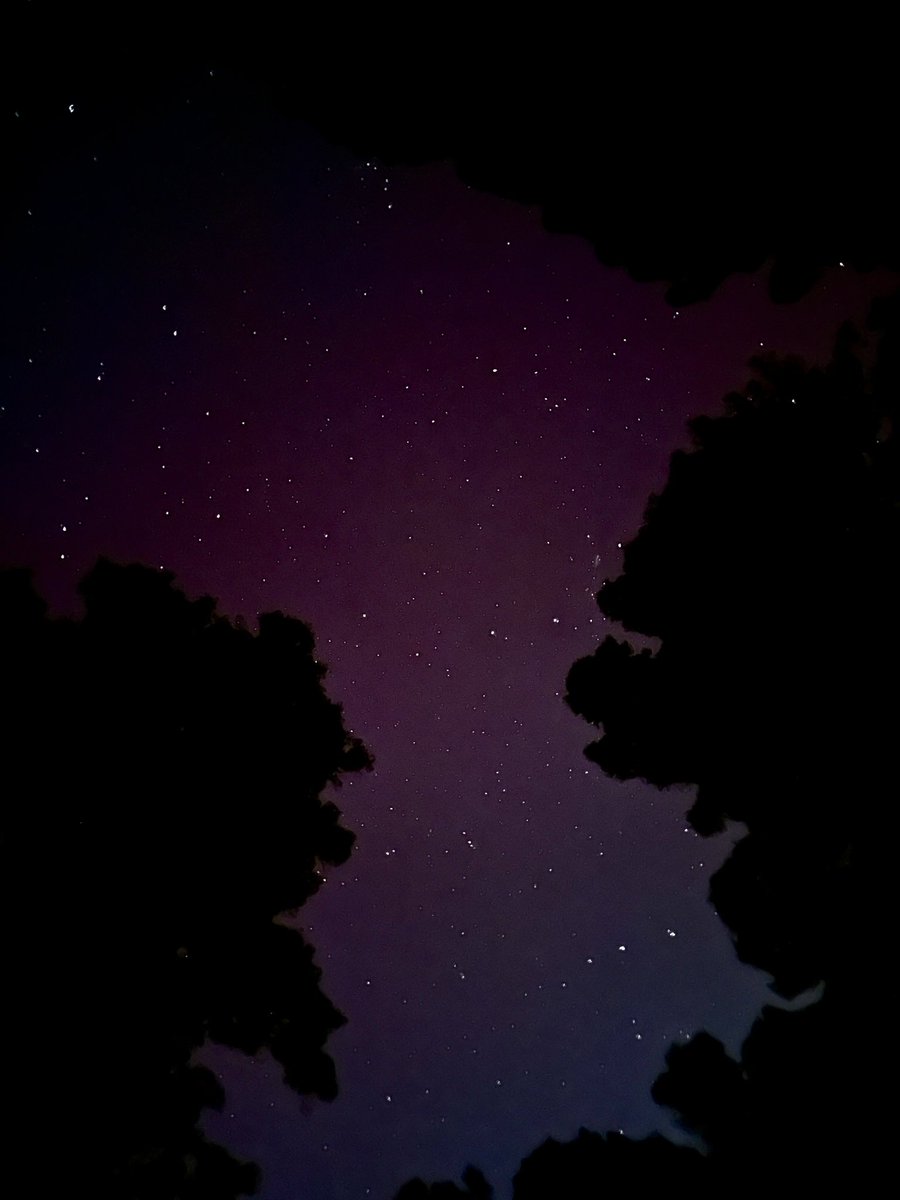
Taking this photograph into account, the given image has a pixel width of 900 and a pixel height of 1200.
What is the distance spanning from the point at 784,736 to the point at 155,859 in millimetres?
5093

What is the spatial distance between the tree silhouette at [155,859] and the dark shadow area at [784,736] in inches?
106

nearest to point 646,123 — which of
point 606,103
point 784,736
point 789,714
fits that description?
point 606,103

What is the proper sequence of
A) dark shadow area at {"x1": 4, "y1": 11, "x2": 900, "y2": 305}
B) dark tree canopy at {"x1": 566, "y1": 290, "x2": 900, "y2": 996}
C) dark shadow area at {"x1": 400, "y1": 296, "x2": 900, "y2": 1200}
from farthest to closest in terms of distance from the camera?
dark tree canopy at {"x1": 566, "y1": 290, "x2": 900, "y2": 996} → dark shadow area at {"x1": 400, "y1": 296, "x2": 900, "y2": 1200} → dark shadow area at {"x1": 4, "y1": 11, "x2": 900, "y2": 305}

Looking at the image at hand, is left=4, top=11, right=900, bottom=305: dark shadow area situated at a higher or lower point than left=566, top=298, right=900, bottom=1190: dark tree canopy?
higher

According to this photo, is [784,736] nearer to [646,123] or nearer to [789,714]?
[789,714]

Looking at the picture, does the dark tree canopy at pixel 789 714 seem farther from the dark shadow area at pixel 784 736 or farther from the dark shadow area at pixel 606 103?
the dark shadow area at pixel 606 103

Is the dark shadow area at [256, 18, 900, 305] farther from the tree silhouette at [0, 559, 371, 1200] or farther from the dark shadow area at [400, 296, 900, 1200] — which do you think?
the tree silhouette at [0, 559, 371, 1200]

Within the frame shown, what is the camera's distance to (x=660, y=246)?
12.6ft

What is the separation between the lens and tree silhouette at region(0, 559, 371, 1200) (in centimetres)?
495

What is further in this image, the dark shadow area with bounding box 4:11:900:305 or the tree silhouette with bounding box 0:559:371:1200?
the tree silhouette with bounding box 0:559:371:1200

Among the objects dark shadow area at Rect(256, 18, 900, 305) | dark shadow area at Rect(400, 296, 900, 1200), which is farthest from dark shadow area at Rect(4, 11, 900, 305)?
dark shadow area at Rect(400, 296, 900, 1200)

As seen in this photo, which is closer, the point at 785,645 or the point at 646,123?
the point at 646,123

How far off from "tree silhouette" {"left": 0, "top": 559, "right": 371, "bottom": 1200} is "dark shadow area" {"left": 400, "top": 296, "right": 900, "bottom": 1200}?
2.69 m

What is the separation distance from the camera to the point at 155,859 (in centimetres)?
546
